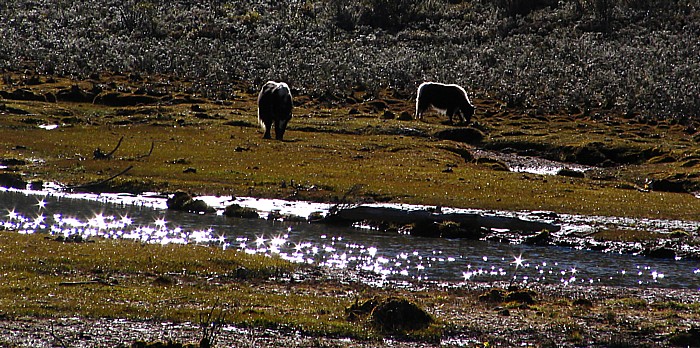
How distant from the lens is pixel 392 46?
10069 cm

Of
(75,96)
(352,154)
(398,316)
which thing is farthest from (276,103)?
(398,316)

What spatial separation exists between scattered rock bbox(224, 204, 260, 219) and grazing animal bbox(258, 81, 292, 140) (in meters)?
13.4

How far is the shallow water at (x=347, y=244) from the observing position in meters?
21.0

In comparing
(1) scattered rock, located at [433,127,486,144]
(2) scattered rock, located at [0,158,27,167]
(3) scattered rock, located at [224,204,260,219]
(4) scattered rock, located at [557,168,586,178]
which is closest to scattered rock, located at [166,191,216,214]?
(3) scattered rock, located at [224,204,260,219]

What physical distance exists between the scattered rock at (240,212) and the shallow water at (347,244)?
416mm

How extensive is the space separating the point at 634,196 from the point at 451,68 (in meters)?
56.0

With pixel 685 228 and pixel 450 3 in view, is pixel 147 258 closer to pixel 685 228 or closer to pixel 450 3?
pixel 685 228

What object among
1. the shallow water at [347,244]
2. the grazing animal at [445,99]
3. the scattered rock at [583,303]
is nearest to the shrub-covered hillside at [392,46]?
the grazing animal at [445,99]

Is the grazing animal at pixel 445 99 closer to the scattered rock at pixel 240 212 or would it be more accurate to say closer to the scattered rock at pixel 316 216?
the scattered rock at pixel 316 216

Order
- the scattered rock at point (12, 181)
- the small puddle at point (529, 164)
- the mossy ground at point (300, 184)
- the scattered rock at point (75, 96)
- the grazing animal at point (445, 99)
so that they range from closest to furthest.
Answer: the mossy ground at point (300, 184), the scattered rock at point (12, 181), the small puddle at point (529, 164), the grazing animal at point (445, 99), the scattered rock at point (75, 96)

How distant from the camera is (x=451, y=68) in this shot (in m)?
86.4

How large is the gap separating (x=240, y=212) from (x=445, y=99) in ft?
87.7

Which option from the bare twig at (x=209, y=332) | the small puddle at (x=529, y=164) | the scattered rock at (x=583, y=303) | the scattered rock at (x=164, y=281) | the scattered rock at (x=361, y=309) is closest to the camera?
the bare twig at (x=209, y=332)

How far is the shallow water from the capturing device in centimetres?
2105
